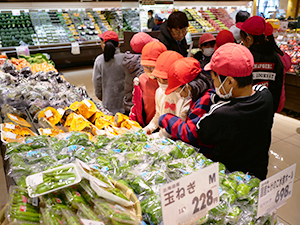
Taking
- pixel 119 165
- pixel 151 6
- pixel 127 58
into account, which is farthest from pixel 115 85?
pixel 119 165

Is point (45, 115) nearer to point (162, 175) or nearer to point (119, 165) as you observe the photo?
point (119, 165)

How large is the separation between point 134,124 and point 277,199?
1.32 meters

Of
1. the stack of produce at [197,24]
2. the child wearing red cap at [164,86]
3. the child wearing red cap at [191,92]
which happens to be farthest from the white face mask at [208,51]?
the stack of produce at [197,24]

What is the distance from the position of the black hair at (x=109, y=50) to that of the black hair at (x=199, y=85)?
6.34 ft

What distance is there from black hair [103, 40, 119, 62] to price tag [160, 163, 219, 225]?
2701 millimetres

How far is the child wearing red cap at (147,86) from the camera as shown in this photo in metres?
2.19

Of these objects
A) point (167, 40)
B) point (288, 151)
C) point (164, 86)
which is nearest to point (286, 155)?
point (288, 151)

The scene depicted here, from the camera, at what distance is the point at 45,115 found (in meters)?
2.24

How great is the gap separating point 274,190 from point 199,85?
0.82 m

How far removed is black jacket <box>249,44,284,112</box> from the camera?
105 inches

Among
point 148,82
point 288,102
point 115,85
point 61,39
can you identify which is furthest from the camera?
point 61,39

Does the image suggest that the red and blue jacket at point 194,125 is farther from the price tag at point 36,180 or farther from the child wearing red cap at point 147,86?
the price tag at point 36,180

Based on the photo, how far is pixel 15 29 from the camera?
24.2 ft

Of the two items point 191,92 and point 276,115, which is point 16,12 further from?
point 191,92
